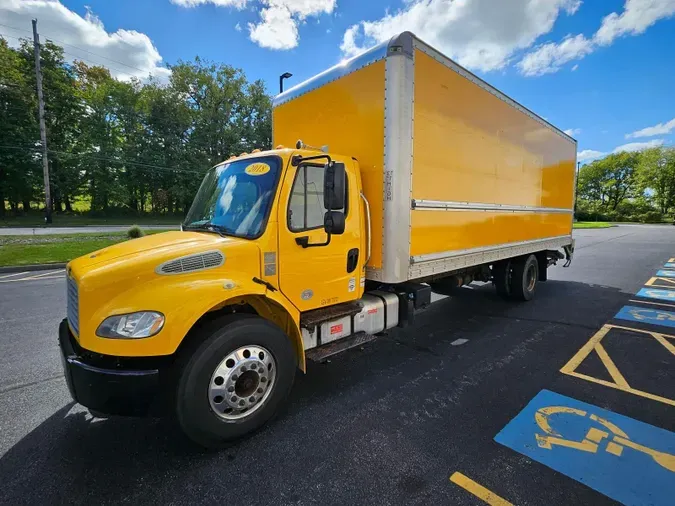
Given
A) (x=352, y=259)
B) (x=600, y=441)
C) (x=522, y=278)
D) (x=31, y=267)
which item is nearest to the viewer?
(x=600, y=441)

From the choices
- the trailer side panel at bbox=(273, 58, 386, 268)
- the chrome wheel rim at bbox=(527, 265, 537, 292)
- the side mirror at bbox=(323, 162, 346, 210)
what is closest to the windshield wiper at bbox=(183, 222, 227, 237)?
the side mirror at bbox=(323, 162, 346, 210)

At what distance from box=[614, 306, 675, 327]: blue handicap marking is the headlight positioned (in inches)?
299

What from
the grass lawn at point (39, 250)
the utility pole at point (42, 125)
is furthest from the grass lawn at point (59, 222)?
the grass lawn at point (39, 250)

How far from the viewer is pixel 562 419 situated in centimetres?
314

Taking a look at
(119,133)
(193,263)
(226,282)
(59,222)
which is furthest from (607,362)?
(119,133)

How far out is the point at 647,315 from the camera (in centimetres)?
648

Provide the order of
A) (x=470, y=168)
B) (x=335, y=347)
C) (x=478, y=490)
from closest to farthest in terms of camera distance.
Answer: (x=478, y=490), (x=335, y=347), (x=470, y=168)

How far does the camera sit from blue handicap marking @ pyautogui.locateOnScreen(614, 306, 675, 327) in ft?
20.0

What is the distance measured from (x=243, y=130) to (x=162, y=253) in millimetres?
41269

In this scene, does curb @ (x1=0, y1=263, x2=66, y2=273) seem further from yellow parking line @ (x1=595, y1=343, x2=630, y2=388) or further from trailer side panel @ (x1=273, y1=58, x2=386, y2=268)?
yellow parking line @ (x1=595, y1=343, x2=630, y2=388)

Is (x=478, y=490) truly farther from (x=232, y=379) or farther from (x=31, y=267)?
(x=31, y=267)

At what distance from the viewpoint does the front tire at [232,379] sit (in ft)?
8.40

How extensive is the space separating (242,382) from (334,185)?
184 centimetres

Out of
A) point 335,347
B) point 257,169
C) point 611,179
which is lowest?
point 335,347
